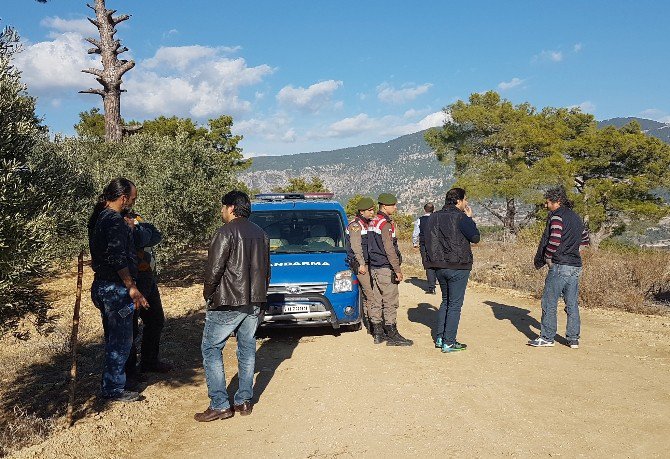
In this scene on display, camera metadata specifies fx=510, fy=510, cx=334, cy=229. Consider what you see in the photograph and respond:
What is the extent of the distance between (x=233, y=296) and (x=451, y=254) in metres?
3.25

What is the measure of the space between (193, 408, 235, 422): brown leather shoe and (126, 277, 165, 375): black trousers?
144 cm

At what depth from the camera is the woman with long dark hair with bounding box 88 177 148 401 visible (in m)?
5.08

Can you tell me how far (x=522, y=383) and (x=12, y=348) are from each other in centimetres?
709

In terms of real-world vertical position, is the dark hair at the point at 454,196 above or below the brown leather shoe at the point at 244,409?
above

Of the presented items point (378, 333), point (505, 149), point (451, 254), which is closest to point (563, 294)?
point (451, 254)

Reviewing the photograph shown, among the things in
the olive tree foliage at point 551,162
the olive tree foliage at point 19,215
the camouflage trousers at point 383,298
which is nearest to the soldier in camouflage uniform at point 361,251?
the camouflage trousers at point 383,298

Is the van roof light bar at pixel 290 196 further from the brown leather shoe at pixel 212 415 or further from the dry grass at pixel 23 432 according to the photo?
the dry grass at pixel 23 432

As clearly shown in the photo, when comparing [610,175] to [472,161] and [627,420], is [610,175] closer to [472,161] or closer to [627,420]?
[472,161]

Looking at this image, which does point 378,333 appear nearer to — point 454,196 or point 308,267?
point 308,267

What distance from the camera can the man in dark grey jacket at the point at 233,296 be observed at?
188 inches

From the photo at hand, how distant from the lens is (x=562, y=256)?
6789mm

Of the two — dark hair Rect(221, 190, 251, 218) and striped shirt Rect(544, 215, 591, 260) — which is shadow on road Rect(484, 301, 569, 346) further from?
dark hair Rect(221, 190, 251, 218)

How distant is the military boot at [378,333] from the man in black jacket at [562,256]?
227 cm

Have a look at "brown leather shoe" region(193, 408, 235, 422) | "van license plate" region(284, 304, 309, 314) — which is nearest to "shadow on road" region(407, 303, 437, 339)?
"van license plate" region(284, 304, 309, 314)
